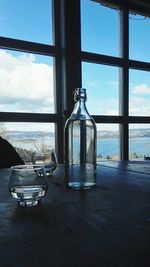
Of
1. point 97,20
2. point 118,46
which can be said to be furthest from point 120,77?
point 97,20

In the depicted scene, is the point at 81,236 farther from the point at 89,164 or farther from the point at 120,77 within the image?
the point at 120,77

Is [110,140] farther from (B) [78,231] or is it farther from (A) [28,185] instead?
(B) [78,231]

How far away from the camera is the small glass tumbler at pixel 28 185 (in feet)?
2.08

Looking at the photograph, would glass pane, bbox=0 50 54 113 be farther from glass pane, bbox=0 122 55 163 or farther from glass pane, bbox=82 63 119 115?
glass pane, bbox=82 63 119 115

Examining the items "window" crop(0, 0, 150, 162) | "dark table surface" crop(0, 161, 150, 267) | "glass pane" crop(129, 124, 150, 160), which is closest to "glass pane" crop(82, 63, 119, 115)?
"window" crop(0, 0, 150, 162)

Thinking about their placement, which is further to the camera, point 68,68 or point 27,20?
point 68,68

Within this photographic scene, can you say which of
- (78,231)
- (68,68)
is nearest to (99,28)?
(68,68)

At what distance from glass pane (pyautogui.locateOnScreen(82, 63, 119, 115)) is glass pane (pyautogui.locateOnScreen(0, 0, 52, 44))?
749 millimetres

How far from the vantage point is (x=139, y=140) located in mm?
4344

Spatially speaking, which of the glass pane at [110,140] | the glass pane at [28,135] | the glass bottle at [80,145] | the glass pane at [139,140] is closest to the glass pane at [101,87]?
the glass pane at [110,140]

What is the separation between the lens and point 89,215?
57 cm

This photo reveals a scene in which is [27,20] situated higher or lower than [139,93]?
higher

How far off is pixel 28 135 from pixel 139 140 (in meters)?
1.94

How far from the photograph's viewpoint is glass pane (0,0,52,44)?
326cm
